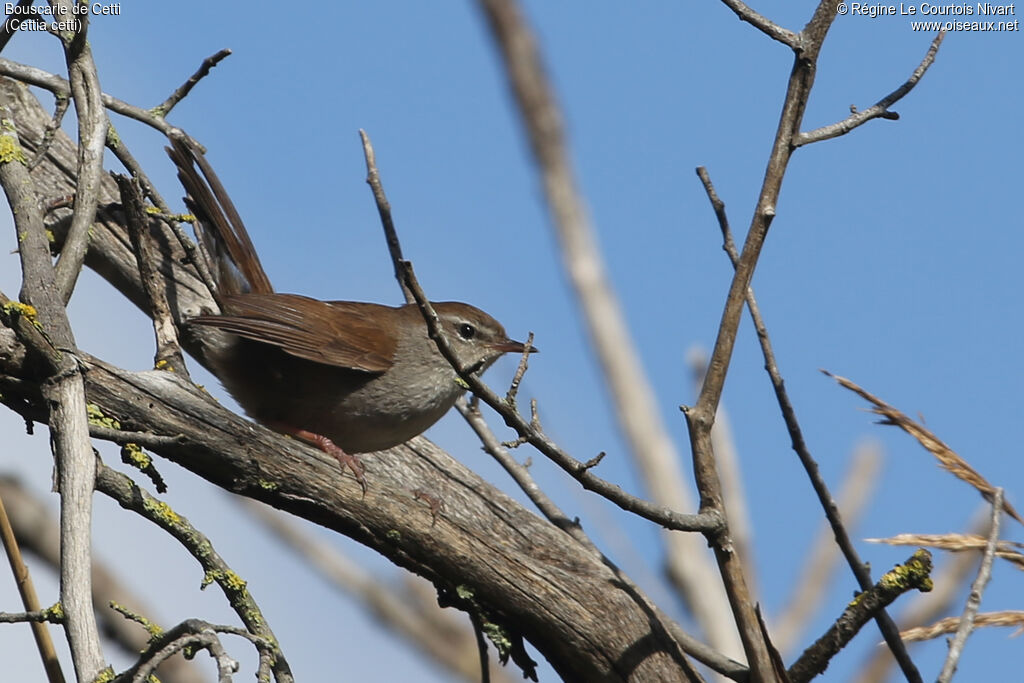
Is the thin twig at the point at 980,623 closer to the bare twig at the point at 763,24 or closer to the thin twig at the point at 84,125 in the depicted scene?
the bare twig at the point at 763,24

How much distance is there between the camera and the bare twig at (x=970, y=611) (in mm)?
3018

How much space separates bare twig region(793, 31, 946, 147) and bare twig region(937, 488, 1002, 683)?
1.31 m

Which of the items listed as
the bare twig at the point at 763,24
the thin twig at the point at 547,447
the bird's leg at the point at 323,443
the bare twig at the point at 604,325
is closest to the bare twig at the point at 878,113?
the bare twig at the point at 763,24

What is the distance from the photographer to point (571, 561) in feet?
15.0

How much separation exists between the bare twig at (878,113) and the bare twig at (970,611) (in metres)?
1.31

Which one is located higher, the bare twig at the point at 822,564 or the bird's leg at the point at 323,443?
the bare twig at the point at 822,564

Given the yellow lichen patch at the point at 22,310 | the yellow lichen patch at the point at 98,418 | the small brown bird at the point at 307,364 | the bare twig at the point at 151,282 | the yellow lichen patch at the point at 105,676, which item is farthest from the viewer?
the small brown bird at the point at 307,364

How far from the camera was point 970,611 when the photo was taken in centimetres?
304

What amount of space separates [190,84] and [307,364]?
1.28 metres

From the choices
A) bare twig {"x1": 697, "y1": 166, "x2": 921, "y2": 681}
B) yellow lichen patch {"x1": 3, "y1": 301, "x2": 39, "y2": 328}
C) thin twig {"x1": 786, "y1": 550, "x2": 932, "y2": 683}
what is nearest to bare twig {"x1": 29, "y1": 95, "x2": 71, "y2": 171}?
yellow lichen patch {"x1": 3, "y1": 301, "x2": 39, "y2": 328}

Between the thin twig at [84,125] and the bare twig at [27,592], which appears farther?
the thin twig at [84,125]

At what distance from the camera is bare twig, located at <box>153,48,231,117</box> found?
439 centimetres

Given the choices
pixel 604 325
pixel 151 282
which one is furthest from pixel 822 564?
pixel 151 282

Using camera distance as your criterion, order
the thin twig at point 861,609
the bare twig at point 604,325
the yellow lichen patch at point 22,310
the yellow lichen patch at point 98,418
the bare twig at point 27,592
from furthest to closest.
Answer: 1. the bare twig at point 604,325
2. the yellow lichen patch at point 98,418
3. the thin twig at point 861,609
4. the yellow lichen patch at point 22,310
5. the bare twig at point 27,592
